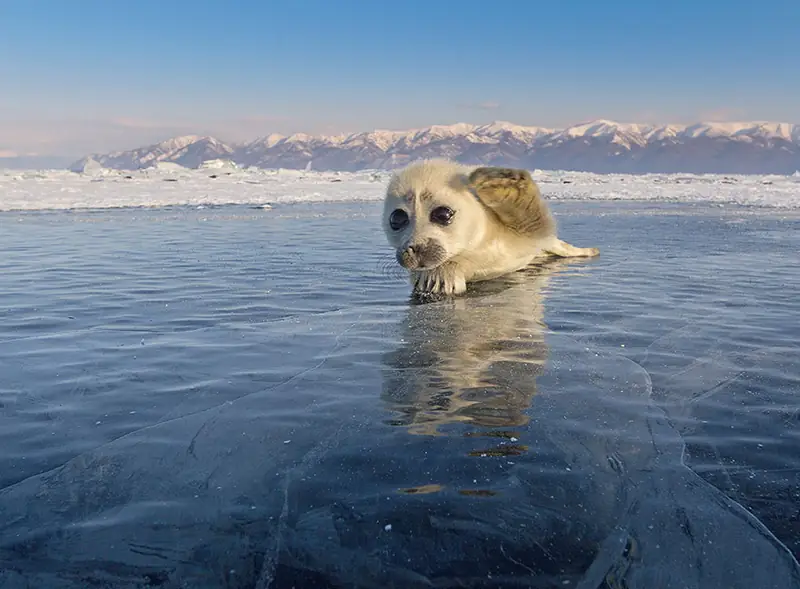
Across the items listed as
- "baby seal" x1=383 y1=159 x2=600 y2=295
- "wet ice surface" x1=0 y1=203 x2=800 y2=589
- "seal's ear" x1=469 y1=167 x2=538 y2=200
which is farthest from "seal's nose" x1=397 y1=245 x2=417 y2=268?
"seal's ear" x1=469 y1=167 x2=538 y2=200

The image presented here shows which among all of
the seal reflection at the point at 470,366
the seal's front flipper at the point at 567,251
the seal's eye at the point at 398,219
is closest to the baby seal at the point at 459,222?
the seal's eye at the point at 398,219

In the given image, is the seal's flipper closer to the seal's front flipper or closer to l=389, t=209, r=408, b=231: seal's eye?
l=389, t=209, r=408, b=231: seal's eye

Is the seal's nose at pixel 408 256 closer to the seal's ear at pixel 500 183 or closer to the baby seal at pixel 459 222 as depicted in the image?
the baby seal at pixel 459 222

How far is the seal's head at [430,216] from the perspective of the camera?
17.0 ft

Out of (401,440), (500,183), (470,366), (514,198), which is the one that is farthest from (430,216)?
(401,440)

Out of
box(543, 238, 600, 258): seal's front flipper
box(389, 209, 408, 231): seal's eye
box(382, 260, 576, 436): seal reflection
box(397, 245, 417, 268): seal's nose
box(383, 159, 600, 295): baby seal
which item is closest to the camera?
box(382, 260, 576, 436): seal reflection

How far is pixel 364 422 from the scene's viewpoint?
2.41 metres

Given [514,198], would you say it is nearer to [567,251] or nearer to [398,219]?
[398,219]

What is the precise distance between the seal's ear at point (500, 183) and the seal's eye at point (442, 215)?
402 mm

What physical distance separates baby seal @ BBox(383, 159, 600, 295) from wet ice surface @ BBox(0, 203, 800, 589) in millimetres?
454

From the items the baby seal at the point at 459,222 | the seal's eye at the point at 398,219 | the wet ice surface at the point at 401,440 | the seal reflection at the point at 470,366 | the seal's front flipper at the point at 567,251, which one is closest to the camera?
the wet ice surface at the point at 401,440

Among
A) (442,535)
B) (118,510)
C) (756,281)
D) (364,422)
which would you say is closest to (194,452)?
(118,510)

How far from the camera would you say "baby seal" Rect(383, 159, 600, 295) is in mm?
5270

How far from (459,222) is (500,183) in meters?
0.57
